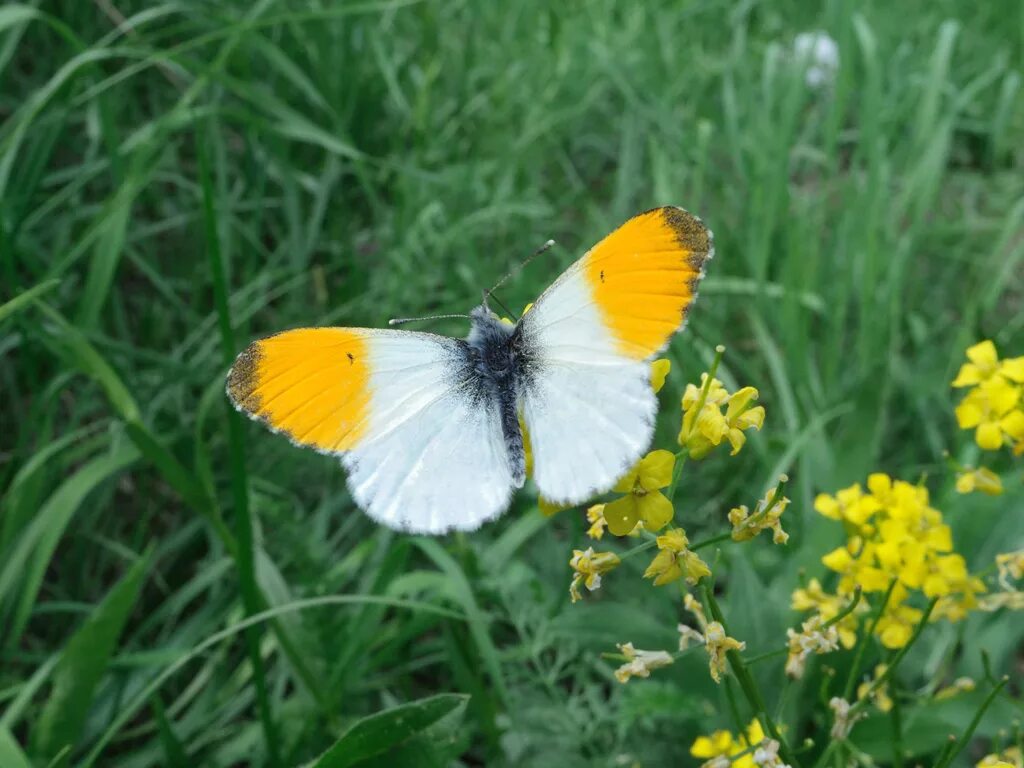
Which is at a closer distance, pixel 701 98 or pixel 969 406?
pixel 969 406

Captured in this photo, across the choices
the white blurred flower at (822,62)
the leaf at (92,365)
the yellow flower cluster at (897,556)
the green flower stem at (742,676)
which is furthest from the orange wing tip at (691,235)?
the white blurred flower at (822,62)

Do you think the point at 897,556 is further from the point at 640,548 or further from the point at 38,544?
the point at 38,544

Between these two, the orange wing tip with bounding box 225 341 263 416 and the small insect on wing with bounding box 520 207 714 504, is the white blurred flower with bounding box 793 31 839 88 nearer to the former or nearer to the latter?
the small insect on wing with bounding box 520 207 714 504

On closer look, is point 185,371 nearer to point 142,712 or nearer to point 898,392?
point 142,712

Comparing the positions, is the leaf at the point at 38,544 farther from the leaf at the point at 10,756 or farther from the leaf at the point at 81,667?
the leaf at the point at 10,756

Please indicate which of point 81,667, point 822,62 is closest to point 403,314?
point 81,667

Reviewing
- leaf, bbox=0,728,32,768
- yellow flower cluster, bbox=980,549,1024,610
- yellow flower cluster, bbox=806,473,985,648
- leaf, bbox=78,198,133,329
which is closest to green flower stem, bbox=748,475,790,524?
yellow flower cluster, bbox=806,473,985,648

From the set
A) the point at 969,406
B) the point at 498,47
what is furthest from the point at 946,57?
the point at 969,406
